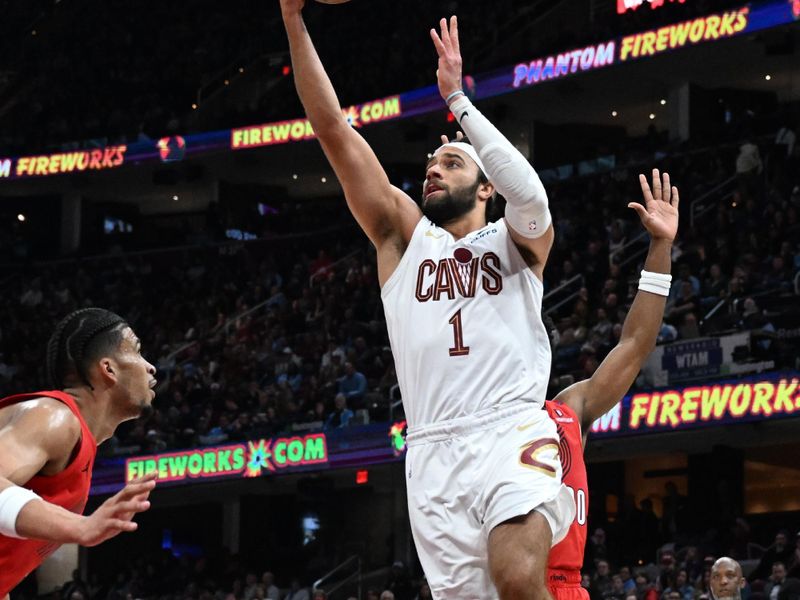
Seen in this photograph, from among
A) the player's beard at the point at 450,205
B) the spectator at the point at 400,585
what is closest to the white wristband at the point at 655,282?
the player's beard at the point at 450,205

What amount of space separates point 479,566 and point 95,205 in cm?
3158

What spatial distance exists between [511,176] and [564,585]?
2.09m

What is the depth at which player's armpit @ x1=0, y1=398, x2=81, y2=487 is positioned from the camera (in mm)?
4117

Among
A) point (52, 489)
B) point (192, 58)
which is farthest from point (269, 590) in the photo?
point (192, 58)

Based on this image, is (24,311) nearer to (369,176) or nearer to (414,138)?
(414,138)

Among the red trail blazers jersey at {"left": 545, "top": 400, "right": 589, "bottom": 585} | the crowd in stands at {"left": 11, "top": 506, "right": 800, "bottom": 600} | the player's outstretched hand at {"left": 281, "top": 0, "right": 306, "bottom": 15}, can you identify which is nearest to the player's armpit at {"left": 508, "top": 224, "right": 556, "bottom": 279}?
the red trail blazers jersey at {"left": 545, "top": 400, "right": 589, "bottom": 585}

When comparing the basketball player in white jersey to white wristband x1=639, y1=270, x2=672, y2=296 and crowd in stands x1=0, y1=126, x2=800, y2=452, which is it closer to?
white wristband x1=639, y1=270, x2=672, y2=296

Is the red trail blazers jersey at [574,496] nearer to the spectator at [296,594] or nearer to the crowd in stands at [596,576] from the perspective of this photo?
the crowd in stands at [596,576]

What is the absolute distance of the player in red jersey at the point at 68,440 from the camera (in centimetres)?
388

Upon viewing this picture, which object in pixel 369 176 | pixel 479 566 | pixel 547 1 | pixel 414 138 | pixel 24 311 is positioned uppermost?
pixel 547 1

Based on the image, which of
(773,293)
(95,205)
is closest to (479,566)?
(773,293)

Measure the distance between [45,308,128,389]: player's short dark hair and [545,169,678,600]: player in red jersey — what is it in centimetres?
217

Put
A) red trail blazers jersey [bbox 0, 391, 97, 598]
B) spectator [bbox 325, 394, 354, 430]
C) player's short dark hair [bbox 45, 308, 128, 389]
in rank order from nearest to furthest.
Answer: red trail blazers jersey [bbox 0, 391, 97, 598]
player's short dark hair [bbox 45, 308, 128, 389]
spectator [bbox 325, 394, 354, 430]

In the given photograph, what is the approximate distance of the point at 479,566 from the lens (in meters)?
4.79
